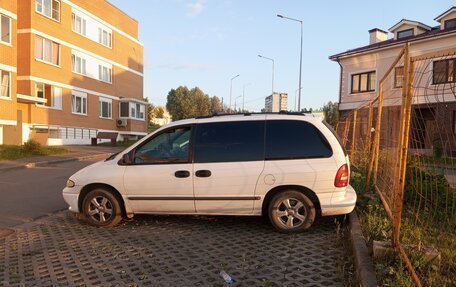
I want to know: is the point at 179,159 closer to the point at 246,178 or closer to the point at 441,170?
the point at 246,178

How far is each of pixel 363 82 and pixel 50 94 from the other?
74.0ft

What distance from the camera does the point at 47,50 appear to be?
2795cm

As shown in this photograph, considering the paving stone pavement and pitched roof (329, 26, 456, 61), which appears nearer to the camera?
the paving stone pavement

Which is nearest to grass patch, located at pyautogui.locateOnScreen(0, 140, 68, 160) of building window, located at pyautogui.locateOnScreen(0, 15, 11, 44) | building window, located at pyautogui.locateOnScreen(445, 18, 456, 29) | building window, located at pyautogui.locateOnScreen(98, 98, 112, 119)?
building window, located at pyautogui.locateOnScreen(0, 15, 11, 44)

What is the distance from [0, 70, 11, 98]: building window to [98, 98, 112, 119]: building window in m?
11.9

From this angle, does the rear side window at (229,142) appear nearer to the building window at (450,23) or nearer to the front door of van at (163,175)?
the front door of van at (163,175)

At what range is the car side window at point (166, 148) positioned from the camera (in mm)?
6273

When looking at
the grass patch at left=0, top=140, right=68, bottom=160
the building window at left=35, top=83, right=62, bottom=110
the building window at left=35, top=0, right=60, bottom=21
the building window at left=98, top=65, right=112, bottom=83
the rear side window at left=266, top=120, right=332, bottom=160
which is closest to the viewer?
the rear side window at left=266, top=120, right=332, bottom=160

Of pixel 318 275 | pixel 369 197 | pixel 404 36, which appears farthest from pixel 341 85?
pixel 318 275

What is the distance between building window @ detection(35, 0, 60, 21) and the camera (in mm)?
27028

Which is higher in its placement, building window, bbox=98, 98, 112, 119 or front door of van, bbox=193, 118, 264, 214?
building window, bbox=98, 98, 112, 119

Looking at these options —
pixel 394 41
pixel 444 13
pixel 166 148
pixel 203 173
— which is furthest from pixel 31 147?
pixel 444 13

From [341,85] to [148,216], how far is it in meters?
27.2

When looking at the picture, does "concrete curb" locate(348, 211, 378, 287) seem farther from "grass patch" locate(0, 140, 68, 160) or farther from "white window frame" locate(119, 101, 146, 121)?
"white window frame" locate(119, 101, 146, 121)
